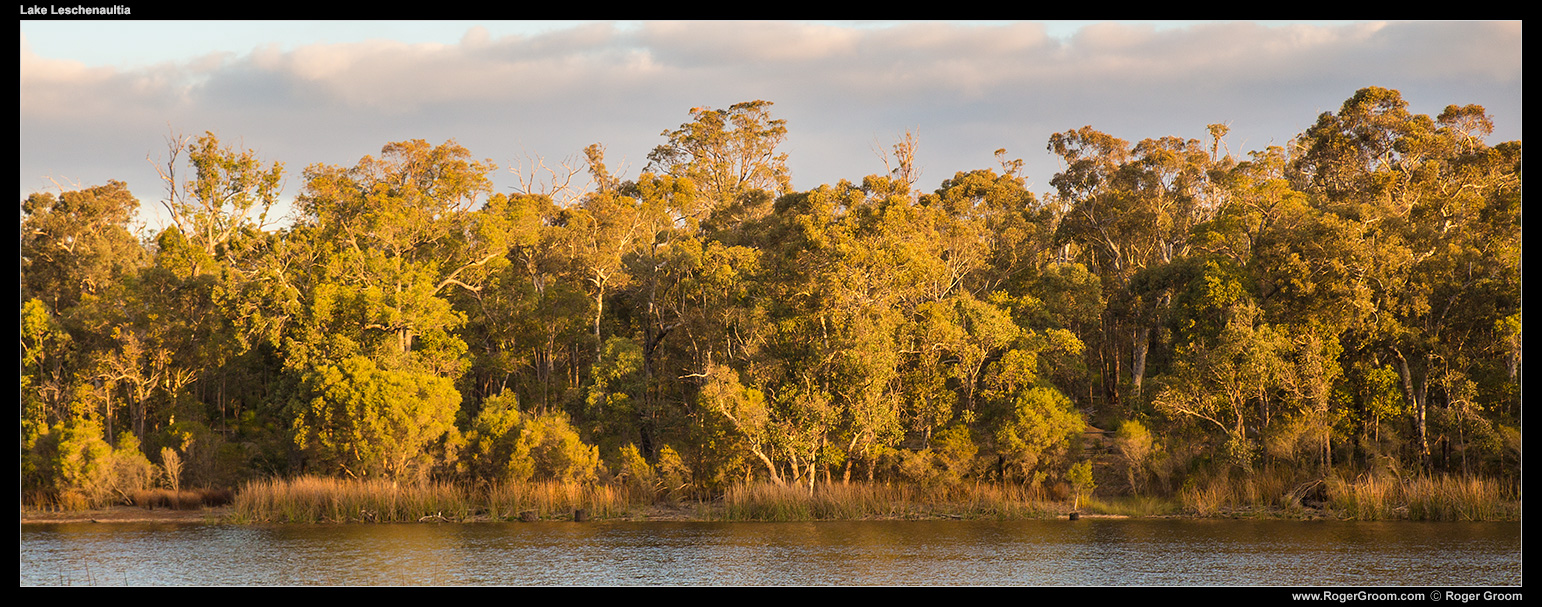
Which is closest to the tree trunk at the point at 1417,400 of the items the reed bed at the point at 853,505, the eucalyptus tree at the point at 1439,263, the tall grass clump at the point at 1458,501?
the eucalyptus tree at the point at 1439,263

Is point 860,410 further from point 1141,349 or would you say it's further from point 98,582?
point 98,582

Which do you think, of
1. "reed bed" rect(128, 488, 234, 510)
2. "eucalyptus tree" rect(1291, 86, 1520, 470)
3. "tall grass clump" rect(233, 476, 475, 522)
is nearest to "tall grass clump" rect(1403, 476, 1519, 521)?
"eucalyptus tree" rect(1291, 86, 1520, 470)

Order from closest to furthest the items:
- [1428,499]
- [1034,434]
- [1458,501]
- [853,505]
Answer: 1. [1458,501]
2. [1428,499]
3. [853,505]
4. [1034,434]

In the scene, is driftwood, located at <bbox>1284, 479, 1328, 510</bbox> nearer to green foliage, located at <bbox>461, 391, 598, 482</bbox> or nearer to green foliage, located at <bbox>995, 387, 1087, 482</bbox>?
green foliage, located at <bbox>995, 387, 1087, 482</bbox>

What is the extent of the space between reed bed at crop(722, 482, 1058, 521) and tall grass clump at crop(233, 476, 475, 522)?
8436 mm

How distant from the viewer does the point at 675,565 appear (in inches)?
997

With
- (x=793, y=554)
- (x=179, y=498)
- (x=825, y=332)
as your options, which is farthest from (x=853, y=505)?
(x=179, y=498)

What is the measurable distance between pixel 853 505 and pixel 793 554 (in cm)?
904

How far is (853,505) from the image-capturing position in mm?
35719

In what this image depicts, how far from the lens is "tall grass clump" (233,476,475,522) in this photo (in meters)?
35.3

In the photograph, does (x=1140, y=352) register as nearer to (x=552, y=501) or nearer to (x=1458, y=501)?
(x=1458, y=501)

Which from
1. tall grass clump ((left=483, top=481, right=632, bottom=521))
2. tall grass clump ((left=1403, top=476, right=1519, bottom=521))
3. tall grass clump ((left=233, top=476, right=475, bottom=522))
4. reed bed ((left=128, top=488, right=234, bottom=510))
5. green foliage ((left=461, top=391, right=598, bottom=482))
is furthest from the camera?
reed bed ((left=128, top=488, right=234, bottom=510))
